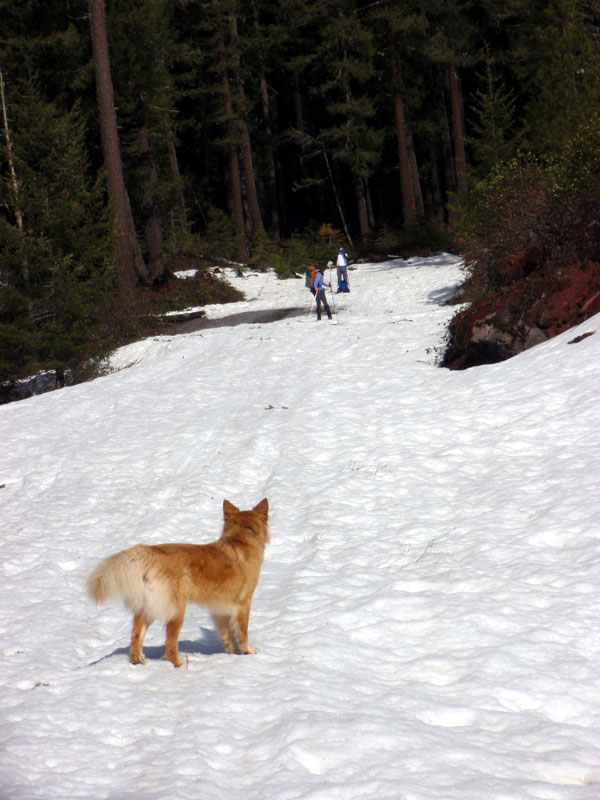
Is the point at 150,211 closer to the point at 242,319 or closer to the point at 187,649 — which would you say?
the point at 242,319

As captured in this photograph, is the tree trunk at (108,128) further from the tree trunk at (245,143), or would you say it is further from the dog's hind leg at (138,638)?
the dog's hind leg at (138,638)

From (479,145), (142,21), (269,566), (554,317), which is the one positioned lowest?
(269,566)

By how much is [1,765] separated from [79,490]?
7539 millimetres

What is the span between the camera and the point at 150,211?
1261 inches

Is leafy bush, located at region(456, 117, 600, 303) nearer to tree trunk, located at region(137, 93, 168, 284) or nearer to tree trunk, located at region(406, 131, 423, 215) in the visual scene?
tree trunk, located at region(137, 93, 168, 284)

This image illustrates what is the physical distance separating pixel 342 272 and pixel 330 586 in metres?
24.1

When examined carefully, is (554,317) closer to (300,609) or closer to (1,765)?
(300,609)

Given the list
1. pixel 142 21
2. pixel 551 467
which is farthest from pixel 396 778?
pixel 142 21

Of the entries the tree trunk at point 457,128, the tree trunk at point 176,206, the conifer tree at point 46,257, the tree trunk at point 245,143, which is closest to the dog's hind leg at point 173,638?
the conifer tree at point 46,257

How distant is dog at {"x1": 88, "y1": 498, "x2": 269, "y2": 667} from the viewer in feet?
17.1

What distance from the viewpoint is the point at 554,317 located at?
48.8 ft

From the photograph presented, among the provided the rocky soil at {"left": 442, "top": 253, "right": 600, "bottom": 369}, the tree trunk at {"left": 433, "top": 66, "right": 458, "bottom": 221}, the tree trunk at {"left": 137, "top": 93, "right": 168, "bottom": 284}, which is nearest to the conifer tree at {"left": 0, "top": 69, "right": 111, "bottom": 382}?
the tree trunk at {"left": 137, "top": 93, "right": 168, "bottom": 284}

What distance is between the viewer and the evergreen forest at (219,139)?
19.2m

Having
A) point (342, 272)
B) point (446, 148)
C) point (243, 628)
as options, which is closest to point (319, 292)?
point (342, 272)
